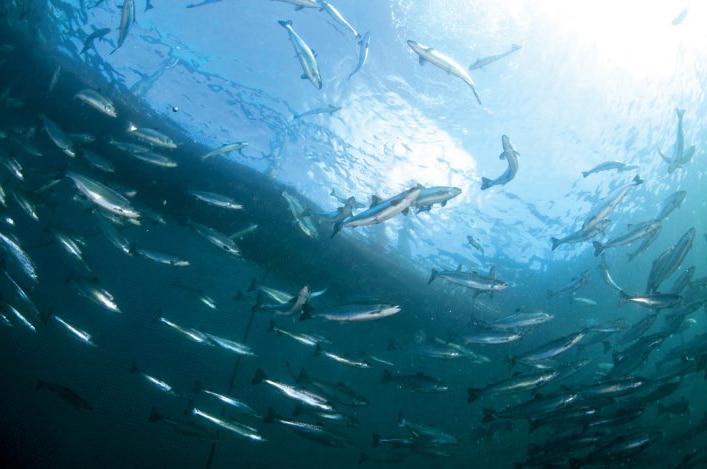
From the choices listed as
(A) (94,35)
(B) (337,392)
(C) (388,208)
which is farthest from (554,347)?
(A) (94,35)

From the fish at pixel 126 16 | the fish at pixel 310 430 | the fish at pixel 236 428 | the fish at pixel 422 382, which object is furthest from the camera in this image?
the fish at pixel 422 382

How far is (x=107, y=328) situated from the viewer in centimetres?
1322

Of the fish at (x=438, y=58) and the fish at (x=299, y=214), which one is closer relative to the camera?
the fish at (x=438, y=58)

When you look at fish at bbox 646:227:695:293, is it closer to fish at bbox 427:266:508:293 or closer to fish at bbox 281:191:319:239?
fish at bbox 427:266:508:293

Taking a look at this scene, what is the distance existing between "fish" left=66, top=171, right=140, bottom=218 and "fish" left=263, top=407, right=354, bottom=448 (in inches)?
174

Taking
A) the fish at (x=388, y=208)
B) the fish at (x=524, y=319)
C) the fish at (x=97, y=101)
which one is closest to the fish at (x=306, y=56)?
the fish at (x=388, y=208)

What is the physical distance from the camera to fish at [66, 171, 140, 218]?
5.17 m

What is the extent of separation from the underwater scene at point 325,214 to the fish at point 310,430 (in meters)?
0.14

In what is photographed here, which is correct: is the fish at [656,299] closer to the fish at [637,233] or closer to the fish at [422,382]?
the fish at [637,233]

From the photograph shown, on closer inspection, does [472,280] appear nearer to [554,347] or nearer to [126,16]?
[554,347]

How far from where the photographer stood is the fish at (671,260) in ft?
22.0

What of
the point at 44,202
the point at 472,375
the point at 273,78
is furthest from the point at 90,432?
the point at 472,375

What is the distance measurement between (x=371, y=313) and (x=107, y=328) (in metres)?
12.4

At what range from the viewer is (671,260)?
22.3ft
